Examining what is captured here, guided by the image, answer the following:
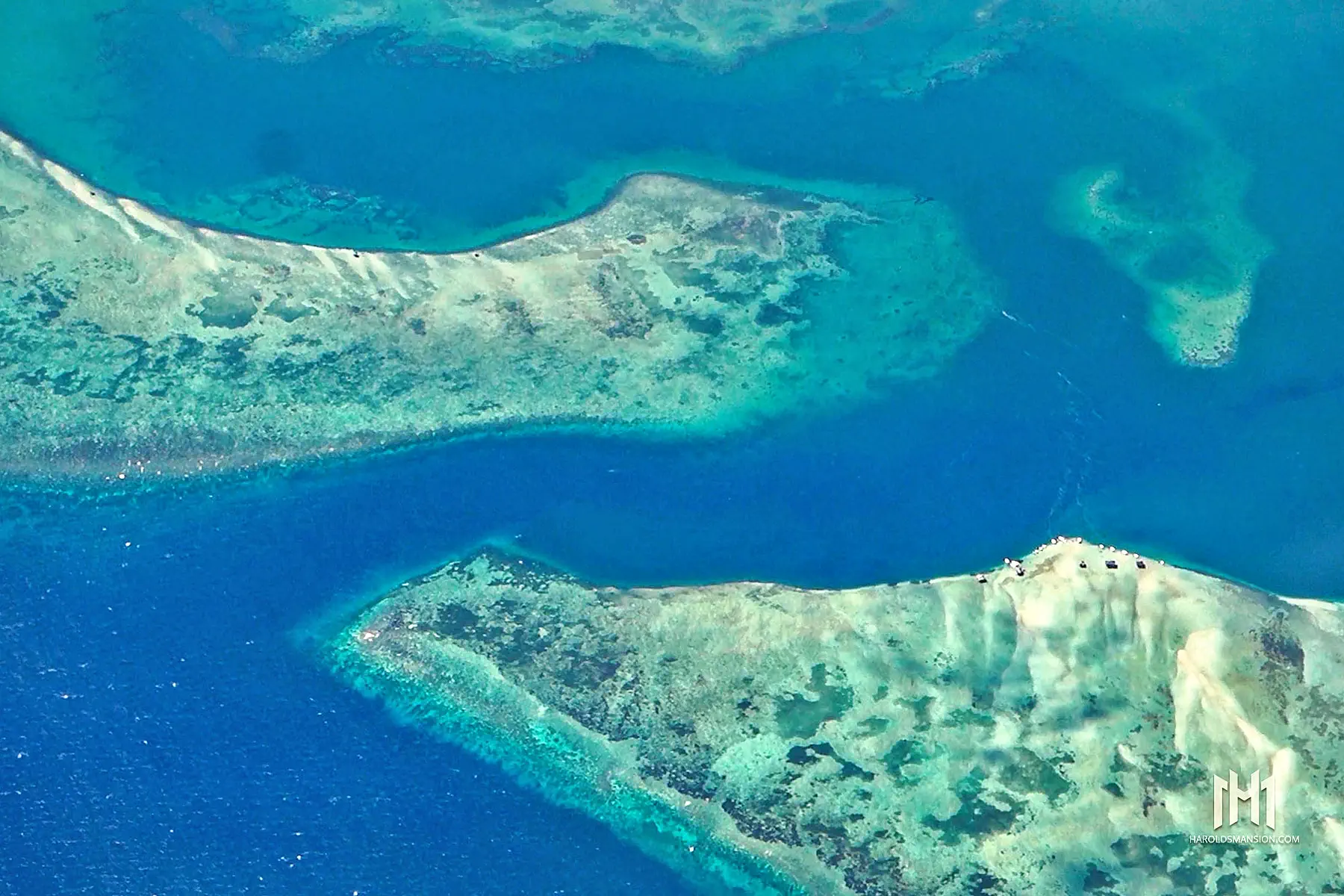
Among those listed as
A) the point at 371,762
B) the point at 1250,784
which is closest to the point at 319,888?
the point at 371,762

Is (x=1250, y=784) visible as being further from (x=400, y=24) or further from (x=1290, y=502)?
(x=400, y=24)

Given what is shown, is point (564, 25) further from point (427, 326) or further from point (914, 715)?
point (914, 715)

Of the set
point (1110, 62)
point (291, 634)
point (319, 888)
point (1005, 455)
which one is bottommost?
point (319, 888)

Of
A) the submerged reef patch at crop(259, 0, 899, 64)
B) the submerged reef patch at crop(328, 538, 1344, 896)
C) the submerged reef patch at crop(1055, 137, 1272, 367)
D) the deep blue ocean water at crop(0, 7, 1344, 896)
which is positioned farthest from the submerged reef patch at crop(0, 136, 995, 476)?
the submerged reef patch at crop(259, 0, 899, 64)

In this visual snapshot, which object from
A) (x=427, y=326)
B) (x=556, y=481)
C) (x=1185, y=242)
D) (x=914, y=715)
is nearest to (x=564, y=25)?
(x=427, y=326)

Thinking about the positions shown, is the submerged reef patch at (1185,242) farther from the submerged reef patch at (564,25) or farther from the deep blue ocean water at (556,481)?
the submerged reef patch at (564,25)

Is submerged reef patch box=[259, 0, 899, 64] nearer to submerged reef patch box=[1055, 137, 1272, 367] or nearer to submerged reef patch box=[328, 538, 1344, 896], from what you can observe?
submerged reef patch box=[1055, 137, 1272, 367]

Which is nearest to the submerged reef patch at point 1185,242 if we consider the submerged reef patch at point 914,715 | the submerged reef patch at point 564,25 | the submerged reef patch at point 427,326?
the submerged reef patch at point 427,326
